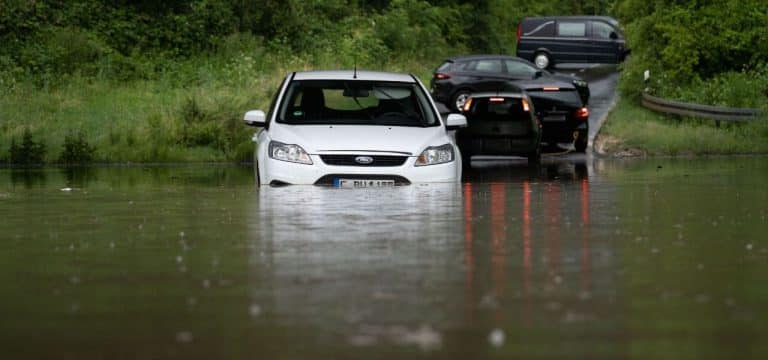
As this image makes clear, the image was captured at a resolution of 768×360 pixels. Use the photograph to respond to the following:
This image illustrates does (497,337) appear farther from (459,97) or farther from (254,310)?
(459,97)

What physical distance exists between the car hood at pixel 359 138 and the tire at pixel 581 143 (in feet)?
50.1

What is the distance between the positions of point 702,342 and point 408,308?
5.61 ft

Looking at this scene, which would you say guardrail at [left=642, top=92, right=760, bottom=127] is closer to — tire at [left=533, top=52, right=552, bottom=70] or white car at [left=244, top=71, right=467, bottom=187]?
white car at [left=244, top=71, right=467, bottom=187]

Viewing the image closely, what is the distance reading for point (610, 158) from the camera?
107ft

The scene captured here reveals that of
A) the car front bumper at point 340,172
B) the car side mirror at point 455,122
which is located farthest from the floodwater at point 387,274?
the car side mirror at point 455,122

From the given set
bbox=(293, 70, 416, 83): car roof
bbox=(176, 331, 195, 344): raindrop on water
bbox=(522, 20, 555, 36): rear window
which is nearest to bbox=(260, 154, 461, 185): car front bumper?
bbox=(293, 70, 416, 83): car roof

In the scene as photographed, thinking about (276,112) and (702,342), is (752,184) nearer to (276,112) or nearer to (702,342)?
(276,112)

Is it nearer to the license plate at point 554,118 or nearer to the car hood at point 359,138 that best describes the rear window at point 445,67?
the license plate at point 554,118

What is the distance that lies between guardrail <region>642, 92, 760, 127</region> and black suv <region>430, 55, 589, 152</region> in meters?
1.77

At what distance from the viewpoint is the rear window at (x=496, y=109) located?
30328 mm

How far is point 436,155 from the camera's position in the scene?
19.0m

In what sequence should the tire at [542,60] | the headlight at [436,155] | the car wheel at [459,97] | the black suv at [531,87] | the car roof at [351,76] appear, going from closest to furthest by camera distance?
the headlight at [436,155]
the car roof at [351,76]
the black suv at [531,87]
the car wheel at [459,97]
the tire at [542,60]

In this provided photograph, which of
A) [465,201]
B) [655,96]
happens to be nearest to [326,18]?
[655,96]

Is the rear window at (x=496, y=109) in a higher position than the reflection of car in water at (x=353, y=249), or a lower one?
lower
